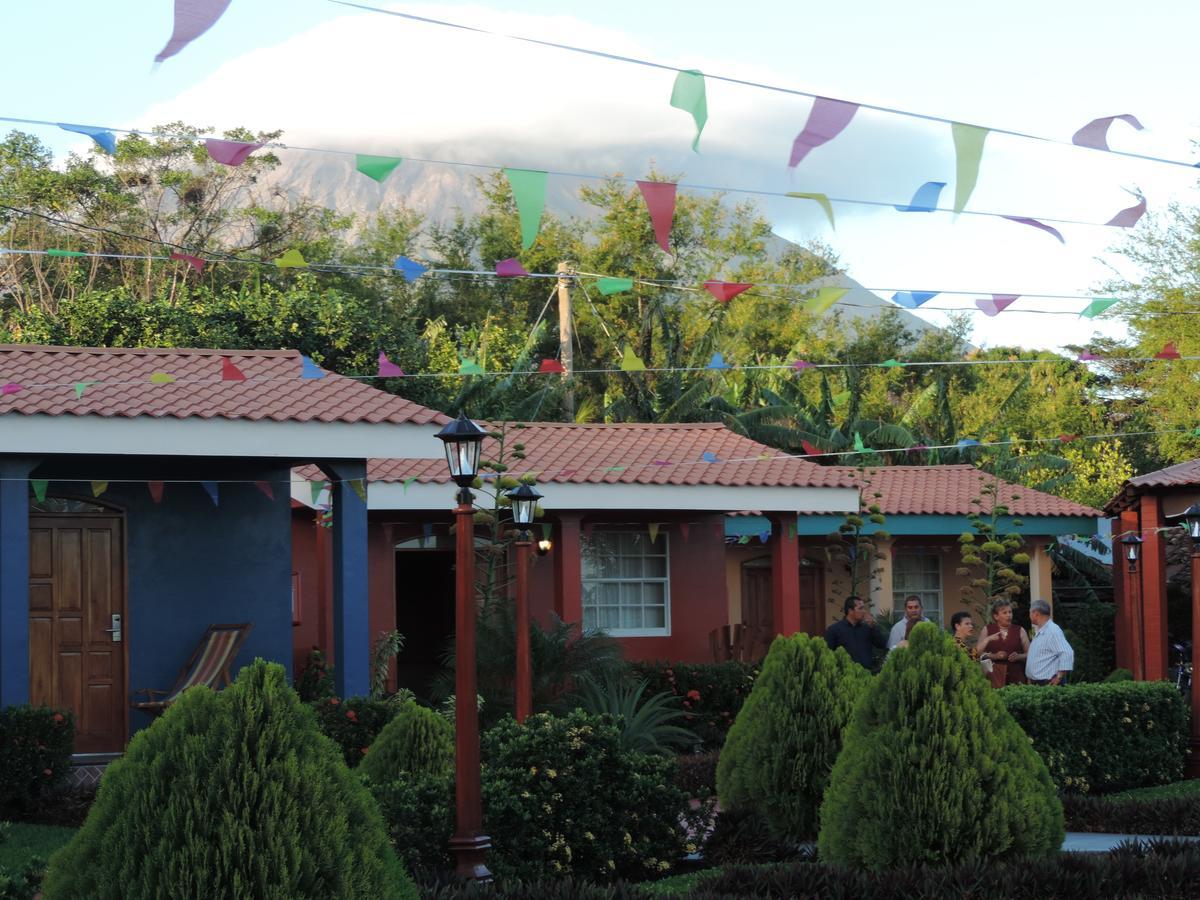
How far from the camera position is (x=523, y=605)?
11.7m

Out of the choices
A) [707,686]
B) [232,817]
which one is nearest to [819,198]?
[232,817]

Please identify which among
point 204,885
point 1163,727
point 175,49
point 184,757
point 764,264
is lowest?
point 1163,727

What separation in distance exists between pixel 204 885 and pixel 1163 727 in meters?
11.1

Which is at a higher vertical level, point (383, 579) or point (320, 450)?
point (320, 450)

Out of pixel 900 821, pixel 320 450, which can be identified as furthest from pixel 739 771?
pixel 320 450

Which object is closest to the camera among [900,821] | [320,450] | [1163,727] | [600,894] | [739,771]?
[600,894]

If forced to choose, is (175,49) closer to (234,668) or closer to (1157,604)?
(234,668)

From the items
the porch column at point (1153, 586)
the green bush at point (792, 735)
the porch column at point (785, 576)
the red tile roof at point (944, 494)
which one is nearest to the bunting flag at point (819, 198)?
the green bush at point (792, 735)

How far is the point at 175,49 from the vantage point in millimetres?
5020

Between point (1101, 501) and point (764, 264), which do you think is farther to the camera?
point (764, 264)

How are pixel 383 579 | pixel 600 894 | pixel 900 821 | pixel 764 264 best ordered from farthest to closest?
pixel 764 264 → pixel 383 579 → pixel 900 821 → pixel 600 894

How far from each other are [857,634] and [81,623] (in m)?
6.94

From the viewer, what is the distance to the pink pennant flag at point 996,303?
32.7ft

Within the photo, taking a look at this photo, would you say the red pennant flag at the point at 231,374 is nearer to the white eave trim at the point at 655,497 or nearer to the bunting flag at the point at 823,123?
the white eave trim at the point at 655,497
